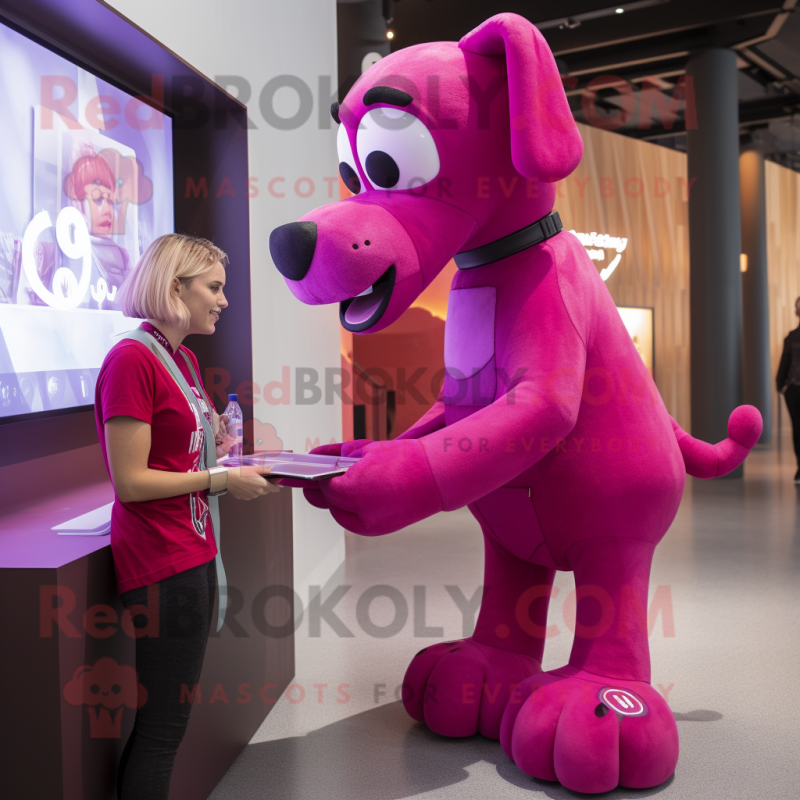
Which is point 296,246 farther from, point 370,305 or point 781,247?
point 781,247

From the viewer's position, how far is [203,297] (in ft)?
5.40

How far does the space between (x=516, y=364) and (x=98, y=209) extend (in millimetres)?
1270

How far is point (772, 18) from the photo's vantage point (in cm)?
630

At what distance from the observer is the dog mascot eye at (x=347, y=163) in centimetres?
196

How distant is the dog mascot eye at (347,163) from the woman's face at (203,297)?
478mm

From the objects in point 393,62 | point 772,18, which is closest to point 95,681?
point 393,62

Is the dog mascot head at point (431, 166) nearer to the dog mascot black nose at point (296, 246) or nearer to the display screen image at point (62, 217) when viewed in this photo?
the dog mascot black nose at point (296, 246)

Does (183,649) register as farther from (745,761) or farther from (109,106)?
(109,106)

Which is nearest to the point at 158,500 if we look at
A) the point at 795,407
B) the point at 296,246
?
the point at 296,246

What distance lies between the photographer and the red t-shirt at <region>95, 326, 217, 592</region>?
1.44 metres

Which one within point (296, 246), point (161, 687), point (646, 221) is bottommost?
point (161, 687)

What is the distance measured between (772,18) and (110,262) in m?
5.98

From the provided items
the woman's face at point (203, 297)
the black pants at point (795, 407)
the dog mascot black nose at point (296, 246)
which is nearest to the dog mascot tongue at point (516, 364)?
the dog mascot black nose at point (296, 246)

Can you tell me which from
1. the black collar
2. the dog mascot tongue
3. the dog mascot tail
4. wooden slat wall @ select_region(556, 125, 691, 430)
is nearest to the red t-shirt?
the dog mascot tongue
